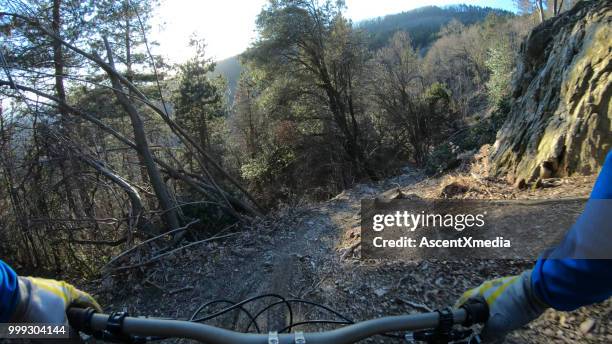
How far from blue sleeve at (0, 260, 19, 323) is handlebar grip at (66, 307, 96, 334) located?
0.20 metres

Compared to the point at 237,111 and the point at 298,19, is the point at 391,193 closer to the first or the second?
the point at 298,19

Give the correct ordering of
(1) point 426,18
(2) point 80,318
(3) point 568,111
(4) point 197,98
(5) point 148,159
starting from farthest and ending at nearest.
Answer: (1) point 426,18 < (4) point 197,98 < (5) point 148,159 < (3) point 568,111 < (2) point 80,318

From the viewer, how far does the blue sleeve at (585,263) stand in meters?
1.03

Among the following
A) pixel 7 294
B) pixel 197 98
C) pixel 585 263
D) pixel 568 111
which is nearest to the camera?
pixel 585 263

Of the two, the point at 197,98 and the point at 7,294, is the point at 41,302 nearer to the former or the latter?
the point at 7,294

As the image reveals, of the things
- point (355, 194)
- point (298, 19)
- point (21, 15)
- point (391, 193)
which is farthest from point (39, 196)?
point (298, 19)

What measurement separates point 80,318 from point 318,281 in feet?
7.95

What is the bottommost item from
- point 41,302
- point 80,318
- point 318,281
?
point 318,281

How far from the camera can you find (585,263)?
105 centimetres

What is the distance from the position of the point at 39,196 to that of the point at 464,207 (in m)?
5.96

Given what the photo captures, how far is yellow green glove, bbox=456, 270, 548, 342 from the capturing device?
4.10 ft

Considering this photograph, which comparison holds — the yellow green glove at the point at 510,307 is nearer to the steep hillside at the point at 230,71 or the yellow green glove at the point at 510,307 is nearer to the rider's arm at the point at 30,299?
the rider's arm at the point at 30,299

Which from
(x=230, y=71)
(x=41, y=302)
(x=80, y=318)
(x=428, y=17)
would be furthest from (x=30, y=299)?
(x=428, y=17)

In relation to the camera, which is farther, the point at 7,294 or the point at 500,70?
the point at 500,70
